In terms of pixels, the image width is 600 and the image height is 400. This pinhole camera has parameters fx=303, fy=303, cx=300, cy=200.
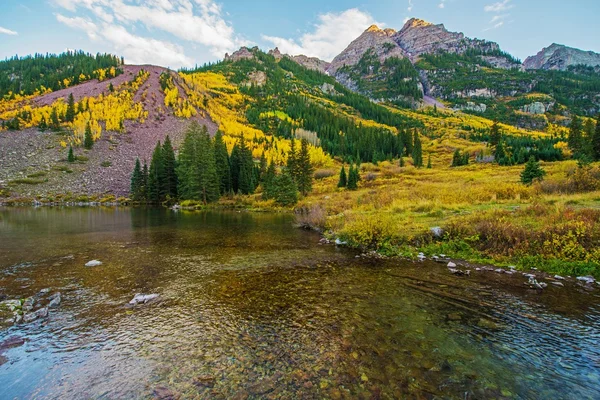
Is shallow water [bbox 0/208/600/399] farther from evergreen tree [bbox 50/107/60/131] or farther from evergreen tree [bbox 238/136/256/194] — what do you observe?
evergreen tree [bbox 50/107/60/131]

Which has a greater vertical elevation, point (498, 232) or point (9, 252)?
point (498, 232)

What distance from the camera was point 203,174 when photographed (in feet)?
212

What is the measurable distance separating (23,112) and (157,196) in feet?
305

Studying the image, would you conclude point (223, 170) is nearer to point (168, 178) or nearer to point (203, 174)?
point (203, 174)

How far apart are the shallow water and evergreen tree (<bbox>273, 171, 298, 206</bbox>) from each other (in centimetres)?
Answer: 4152

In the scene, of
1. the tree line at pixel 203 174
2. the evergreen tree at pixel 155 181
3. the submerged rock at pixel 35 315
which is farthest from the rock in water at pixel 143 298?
the evergreen tree at pixel 155 181

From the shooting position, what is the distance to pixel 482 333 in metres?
8.41

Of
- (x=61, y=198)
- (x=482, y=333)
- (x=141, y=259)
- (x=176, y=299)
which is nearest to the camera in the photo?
(x=482, y=333)

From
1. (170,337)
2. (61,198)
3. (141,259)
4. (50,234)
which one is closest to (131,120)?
(61,198)

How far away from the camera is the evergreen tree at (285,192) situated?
56875 millimetres

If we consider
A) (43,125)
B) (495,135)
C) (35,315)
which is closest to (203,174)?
(35,315)

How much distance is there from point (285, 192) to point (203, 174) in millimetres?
19814

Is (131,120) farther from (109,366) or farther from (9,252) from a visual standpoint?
(109,366)

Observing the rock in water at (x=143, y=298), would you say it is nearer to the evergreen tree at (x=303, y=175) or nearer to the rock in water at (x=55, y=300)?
the rock in water at (x=55, y=300)
